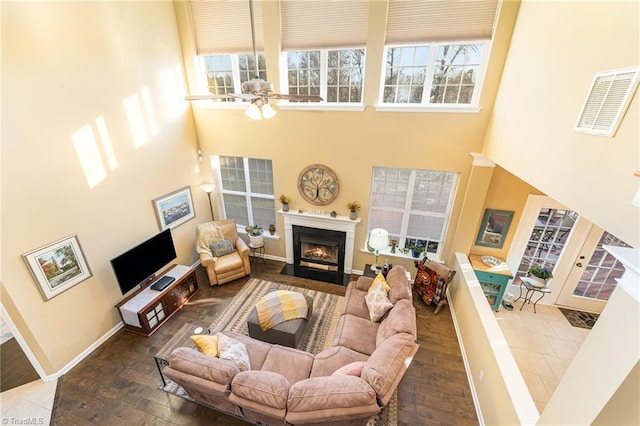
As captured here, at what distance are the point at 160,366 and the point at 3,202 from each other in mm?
2499

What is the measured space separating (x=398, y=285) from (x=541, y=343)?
7.56 feet

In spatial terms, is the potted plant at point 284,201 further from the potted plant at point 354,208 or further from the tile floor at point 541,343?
the tile floor at point 541,343

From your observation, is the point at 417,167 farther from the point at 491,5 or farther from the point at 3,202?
the point at 3,202

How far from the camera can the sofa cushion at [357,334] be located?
10.6 ft

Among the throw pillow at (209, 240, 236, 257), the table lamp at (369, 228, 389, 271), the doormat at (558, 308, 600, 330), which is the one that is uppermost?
the table lamp at (369, 228, 389, 271)

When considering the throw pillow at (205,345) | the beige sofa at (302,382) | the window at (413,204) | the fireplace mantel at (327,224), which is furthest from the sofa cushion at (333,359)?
the window at (413,204)

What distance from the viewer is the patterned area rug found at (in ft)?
12.4

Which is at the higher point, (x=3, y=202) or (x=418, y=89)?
(x=418, y=89)

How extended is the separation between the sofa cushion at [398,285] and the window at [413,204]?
1208 mm

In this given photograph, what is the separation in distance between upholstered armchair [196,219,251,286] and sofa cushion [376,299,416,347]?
297cm

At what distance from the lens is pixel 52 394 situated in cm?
314

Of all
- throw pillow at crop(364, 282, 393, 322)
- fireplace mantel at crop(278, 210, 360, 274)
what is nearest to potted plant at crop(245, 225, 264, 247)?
fireplace mantel at crop(278, 210, 360, 274)

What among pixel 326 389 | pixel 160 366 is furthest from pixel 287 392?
pixel 160 366

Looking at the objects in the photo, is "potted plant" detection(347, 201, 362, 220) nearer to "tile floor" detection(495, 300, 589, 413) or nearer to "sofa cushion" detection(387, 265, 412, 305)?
"sofa cushion" detection(387, 265, 412, 305)
